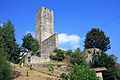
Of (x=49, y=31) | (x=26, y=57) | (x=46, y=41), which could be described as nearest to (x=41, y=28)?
(x=49, y=31)

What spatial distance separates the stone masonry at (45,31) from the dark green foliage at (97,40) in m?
6.97

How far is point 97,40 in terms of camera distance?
28500 millimetres

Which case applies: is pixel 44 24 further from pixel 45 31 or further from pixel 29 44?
pixel 29 44

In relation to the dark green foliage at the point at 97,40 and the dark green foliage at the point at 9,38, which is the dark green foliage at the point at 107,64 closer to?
the dark green foliage at the point at 97,40

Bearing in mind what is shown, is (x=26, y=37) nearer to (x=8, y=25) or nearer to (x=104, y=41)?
(x=8, y=25)

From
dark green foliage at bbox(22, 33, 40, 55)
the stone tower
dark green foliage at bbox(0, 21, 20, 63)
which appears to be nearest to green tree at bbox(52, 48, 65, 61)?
dark green foliage at bbox(22, 33, 40, 55)

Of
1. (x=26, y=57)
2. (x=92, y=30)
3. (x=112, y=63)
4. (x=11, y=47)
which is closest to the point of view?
(x=112, y=63)

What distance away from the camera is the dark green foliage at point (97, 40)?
28.5 metres

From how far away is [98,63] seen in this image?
20.5m

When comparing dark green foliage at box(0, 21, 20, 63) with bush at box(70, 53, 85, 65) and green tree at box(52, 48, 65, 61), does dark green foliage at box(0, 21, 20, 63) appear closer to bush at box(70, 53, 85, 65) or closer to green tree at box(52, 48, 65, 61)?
green tree at box(52, 48, 65, 61)

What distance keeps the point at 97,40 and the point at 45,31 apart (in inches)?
527

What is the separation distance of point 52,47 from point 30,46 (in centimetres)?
473

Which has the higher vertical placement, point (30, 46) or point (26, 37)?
point (26, 37)

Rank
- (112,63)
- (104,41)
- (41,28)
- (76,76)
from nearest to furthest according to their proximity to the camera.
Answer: (76,76), (112,63), (104,41), (41,28)
